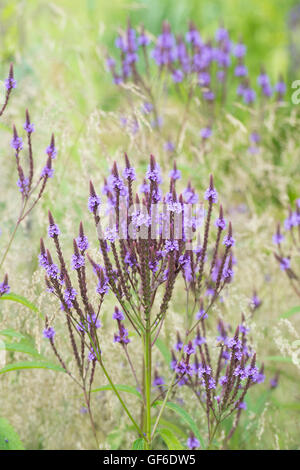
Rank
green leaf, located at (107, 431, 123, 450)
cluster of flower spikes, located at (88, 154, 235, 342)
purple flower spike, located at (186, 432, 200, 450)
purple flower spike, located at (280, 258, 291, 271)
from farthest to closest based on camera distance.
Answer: purple flower spike, located at (280, 258, 291, 271)
green leaf, located at (107, 431, 123, 450)
purple flower spike, located at (186, 432, 200, 450)
cluster of flower spikes, located at (88, 154, 235, 342)

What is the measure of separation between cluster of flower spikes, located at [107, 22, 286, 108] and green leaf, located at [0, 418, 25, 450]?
5.43 feet

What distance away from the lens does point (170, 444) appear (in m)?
1.44

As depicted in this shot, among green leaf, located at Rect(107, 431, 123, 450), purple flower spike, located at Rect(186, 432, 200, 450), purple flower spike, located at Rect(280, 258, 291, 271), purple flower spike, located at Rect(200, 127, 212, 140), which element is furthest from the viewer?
purple flower spike, located at Rect(200, 127, 212, 140)

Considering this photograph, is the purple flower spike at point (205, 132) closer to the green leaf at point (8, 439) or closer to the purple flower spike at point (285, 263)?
the purple flower spike at point (285, 263)

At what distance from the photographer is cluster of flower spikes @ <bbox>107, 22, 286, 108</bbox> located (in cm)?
272

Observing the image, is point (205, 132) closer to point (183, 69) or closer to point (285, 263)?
point (183, 69)

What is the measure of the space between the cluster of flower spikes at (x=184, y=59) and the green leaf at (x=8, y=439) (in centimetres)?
166

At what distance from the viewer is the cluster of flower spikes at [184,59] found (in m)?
2.72

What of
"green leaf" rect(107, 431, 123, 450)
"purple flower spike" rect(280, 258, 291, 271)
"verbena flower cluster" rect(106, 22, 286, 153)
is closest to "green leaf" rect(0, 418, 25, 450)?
"green leaf" rect(107, 431, 123, 450)

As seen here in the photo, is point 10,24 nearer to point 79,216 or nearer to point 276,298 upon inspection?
point 79,216

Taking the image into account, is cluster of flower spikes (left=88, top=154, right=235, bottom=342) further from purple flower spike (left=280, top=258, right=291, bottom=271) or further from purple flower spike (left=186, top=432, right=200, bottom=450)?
purple flower spike (left=280, top=258, right=291, bottom=271)

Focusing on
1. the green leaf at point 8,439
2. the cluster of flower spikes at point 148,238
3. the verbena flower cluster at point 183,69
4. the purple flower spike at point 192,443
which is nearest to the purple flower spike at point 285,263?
the cluster of flower spikes at point 148,238

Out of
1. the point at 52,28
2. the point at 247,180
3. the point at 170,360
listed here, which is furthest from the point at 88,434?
the point at 52,28

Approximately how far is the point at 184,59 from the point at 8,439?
7.35ft
